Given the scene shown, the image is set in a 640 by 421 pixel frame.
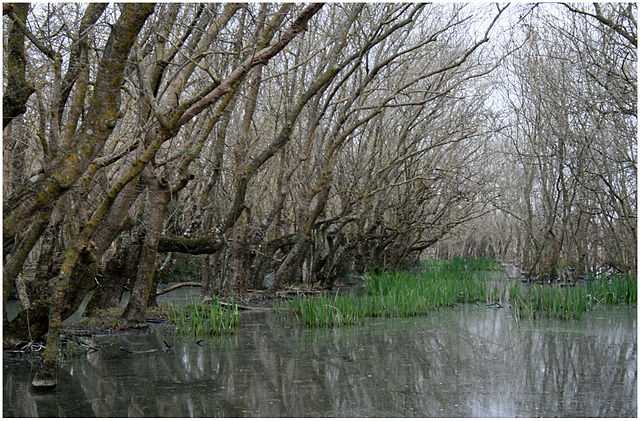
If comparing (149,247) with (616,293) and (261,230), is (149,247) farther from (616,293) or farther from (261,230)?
(616,293)

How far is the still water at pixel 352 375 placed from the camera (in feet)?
16.2

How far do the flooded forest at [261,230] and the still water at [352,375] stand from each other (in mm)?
32

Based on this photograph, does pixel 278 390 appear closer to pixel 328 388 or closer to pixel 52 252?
pixel 328 388

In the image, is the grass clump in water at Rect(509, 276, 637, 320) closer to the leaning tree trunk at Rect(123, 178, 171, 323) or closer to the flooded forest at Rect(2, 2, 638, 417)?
the flooded forest at Rect(2, 2, 638, 417)

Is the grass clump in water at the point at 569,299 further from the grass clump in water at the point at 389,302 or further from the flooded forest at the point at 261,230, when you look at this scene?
the grass clump in water at the point at 389,302

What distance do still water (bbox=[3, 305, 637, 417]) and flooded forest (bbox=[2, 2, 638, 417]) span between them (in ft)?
0.10

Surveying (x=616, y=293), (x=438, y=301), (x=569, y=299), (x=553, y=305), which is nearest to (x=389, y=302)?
(x=438, y=301)

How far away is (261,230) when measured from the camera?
44.0 ft

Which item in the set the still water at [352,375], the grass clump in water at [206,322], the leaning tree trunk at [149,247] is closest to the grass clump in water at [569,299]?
the still water at [352,375]

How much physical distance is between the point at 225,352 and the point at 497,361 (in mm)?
2475

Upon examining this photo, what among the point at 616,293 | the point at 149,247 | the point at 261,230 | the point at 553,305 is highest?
the point at 261,230

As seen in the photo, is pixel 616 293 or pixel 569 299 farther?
pixel 616 293

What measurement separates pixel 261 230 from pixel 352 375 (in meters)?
7.54

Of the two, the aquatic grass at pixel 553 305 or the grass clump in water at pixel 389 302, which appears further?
the aquatic grass at pixel 553 305
